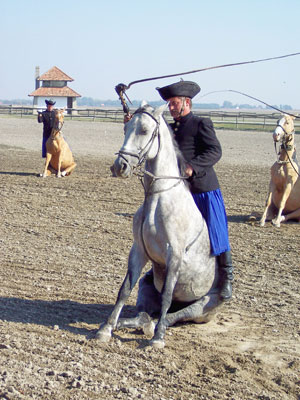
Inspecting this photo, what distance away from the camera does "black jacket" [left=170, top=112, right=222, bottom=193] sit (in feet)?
18.8

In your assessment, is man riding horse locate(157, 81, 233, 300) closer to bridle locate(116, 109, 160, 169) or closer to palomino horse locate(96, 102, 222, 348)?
palomino horse locate(96, 102, 222, 348)

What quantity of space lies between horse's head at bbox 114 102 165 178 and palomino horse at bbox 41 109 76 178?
10.9 m

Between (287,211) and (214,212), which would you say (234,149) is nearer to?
(287,211)

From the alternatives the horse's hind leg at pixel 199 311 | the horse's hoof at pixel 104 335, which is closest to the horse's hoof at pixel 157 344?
the horse's hoof at pixel 104 335

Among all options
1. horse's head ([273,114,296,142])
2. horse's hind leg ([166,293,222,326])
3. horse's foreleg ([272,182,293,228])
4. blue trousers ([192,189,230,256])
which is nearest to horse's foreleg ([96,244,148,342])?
horse's hind leg ([166,293,222,326])

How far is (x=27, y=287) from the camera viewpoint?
274 inches

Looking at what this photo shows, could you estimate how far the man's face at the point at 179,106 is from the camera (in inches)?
226

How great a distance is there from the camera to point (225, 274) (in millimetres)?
6059

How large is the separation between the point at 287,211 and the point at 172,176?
252 inches

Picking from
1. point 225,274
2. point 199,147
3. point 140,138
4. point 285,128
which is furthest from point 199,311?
point 285,128

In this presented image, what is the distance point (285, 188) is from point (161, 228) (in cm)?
617

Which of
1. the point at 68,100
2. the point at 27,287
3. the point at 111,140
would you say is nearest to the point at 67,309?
the point at 27,287

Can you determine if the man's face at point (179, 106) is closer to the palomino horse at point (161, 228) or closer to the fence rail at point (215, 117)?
the palomino horse at point (161, 228)

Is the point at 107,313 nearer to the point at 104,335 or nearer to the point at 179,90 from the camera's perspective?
the point at 104,335
